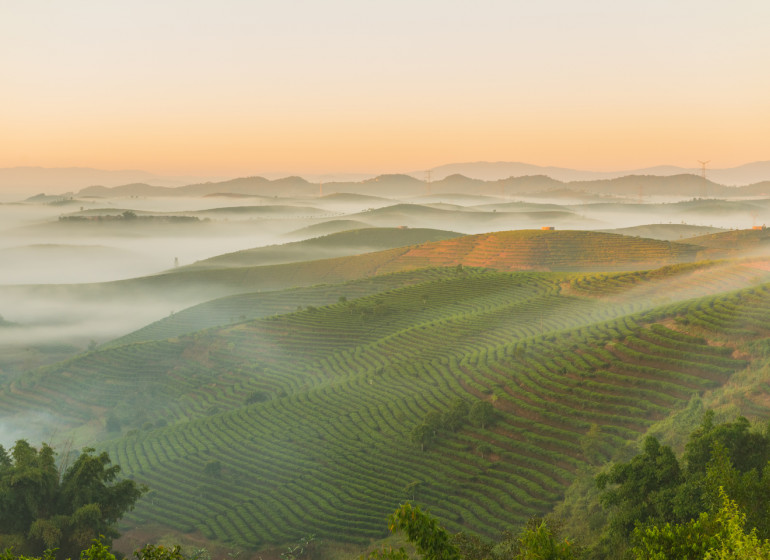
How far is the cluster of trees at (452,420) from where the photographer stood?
67.0 m

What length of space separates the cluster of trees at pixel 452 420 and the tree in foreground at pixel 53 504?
98.4 feet

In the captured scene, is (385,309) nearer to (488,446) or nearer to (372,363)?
Answer: (372,363)

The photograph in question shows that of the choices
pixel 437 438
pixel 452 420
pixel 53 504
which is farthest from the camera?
pixel 452 420

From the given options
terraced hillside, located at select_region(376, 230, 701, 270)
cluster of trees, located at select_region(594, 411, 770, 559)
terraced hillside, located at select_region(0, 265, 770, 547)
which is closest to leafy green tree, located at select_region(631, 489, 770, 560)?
cluster of trees, located at select_region(594, 411, 770, 559)

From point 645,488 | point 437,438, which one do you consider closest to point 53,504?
point 437,438

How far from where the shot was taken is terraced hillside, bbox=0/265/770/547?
5841 cm

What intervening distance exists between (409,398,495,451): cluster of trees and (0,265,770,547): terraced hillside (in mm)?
207

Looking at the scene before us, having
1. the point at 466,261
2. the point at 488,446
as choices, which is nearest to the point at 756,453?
the point at 488,446

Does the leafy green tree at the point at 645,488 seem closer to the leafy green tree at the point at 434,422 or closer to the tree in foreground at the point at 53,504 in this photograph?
the tree in foreground at the point at 53,504

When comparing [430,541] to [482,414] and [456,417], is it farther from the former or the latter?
[456,417]

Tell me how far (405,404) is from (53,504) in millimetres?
43968

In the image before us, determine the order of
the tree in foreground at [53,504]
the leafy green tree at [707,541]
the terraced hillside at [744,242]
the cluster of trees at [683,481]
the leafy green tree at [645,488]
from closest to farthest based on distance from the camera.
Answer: the leafy green tree at [707,541], the cluster of trees at [683,481], the leafy green tree at [645,488], the tree in foreground at [53,504], the terraced hillside at [744,242]

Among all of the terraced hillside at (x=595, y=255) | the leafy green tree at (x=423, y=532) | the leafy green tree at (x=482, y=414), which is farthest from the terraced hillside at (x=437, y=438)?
the terraced hillside at (x=595, y=255)

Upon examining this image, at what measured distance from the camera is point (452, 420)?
6869 centimetres
